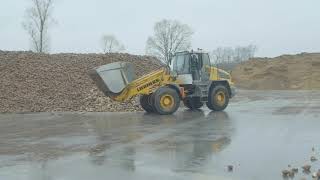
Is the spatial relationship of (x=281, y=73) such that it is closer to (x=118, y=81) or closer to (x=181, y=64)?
(x=181, y=64)

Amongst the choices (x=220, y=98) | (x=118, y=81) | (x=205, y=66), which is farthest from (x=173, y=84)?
(x=220, y=98)

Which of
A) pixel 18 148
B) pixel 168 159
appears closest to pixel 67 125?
pixel 18 148

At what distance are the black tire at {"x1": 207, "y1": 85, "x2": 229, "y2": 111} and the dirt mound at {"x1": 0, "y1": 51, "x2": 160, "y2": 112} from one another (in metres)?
3.28

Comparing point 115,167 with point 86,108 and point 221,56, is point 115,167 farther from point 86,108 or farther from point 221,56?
point 221,56

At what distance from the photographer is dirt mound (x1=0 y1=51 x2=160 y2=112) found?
24.2 m

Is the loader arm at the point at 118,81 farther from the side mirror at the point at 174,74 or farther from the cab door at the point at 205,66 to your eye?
the cab door at the point at 205,66

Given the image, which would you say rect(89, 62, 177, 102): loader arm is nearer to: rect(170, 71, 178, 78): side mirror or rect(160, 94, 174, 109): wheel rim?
rect(160, 94, 174, 109): wheel rim

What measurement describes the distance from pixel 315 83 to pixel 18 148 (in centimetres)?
4704

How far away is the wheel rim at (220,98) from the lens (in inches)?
906

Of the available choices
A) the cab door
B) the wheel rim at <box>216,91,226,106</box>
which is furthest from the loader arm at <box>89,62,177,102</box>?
the wheel rim at <box>216,91,226,106</box>

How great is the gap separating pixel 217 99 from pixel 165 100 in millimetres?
2923

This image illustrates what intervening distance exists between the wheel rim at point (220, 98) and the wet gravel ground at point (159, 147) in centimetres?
378

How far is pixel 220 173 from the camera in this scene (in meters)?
8.90

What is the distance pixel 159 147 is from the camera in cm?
1187
